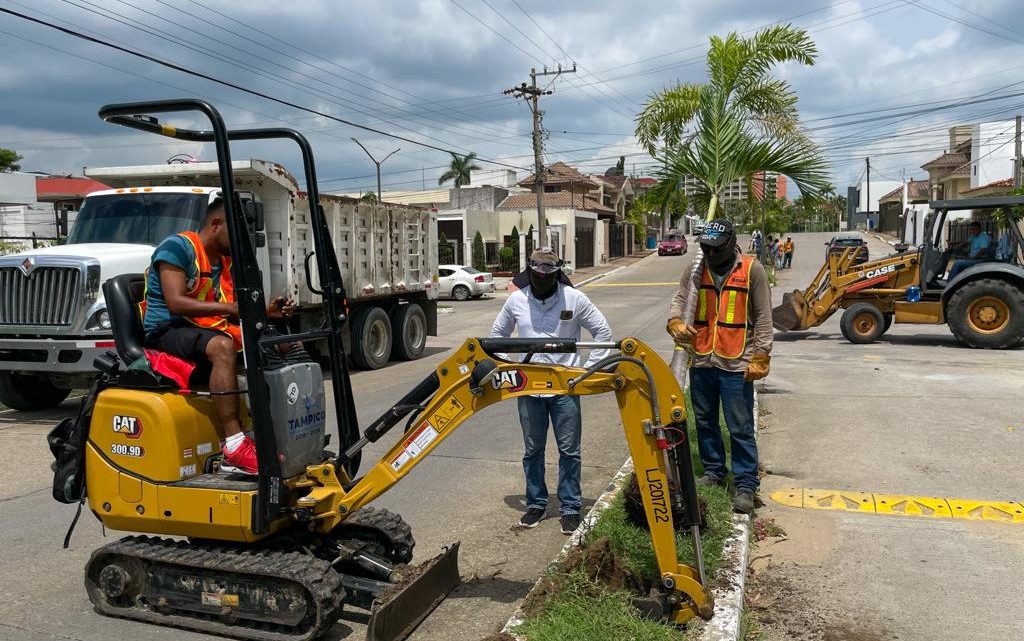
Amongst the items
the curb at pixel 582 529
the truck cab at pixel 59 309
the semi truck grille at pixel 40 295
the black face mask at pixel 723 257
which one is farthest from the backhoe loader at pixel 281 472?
the semi truck grille at pixel 40 295

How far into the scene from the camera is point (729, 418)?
604 cm

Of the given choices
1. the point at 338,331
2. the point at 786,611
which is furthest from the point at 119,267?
the point at 786,611

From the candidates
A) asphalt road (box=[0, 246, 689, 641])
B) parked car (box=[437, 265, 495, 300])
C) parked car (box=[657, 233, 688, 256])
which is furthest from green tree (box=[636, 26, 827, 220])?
parked car (box=[657, 233, 688, 256])

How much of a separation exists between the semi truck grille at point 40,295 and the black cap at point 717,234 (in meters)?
7.24

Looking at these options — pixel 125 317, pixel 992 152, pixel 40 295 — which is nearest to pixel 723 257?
pixel 125 317

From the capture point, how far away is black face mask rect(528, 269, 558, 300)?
18.8ft

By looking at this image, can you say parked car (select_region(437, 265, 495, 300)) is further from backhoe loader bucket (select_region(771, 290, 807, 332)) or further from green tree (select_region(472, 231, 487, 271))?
backhoe loader bucket (select_region(771, 290, 807, 332))

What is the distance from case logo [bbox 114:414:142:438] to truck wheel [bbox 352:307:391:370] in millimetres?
9583

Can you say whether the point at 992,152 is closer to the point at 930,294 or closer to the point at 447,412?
the point at 930,294

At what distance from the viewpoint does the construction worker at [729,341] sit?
5918 millimetres

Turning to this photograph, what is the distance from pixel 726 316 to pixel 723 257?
1.39ft

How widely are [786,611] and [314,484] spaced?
8.65 ft

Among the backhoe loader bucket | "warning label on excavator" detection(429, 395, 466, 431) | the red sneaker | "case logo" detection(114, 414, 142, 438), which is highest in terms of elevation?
"warning label on excavator" detection(429, 395, 466, 431)

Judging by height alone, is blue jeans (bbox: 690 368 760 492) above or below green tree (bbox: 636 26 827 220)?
below
